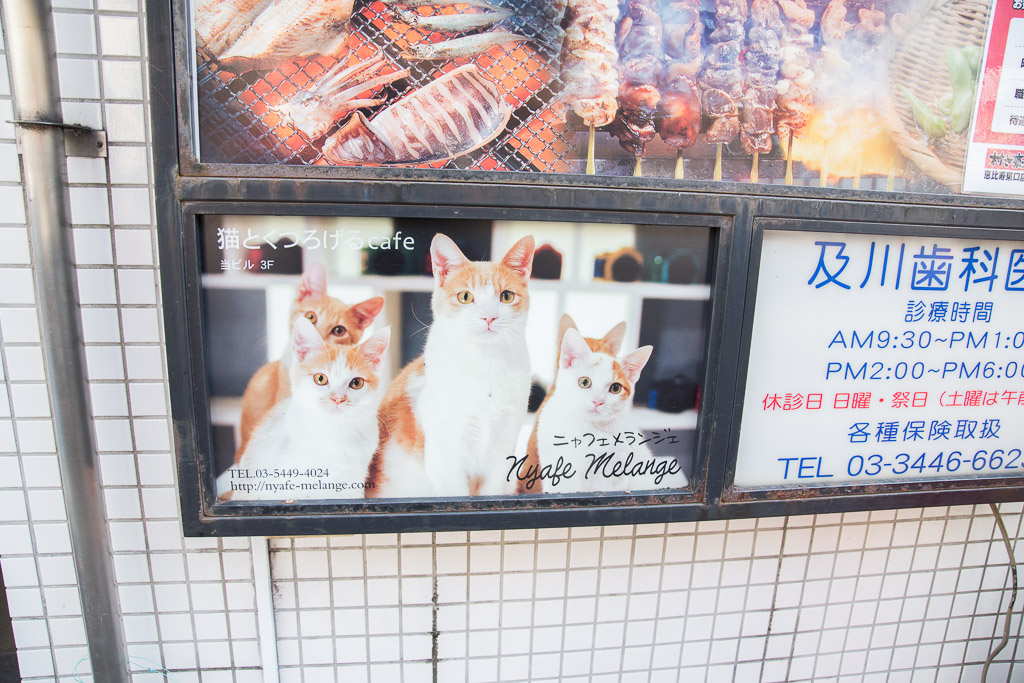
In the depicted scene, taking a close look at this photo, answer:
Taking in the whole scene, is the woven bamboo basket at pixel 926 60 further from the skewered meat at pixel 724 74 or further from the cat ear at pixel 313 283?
the cat ear at pixel 313 283

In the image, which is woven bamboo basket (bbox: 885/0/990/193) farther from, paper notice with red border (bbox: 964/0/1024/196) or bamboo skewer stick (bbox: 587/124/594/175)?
bamboo skewer stick (bbox: 587/124/594/175)

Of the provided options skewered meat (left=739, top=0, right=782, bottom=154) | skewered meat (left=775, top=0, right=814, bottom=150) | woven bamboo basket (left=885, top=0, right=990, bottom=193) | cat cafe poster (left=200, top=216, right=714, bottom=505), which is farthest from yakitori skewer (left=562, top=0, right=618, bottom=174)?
woven bamboo basket (left=885, top=0, right=990, bottom=193)

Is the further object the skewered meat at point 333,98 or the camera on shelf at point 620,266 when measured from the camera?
the camera on shelf at point 620,266

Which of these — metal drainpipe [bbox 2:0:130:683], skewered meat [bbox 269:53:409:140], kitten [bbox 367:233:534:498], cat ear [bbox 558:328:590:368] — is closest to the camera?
metal drainpipe [bbox 2:0:130:683]

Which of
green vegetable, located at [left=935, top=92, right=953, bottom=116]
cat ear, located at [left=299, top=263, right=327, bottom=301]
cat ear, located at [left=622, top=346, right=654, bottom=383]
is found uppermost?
green vegetable, located at [left=935, top=92, right=953, bottom=116]

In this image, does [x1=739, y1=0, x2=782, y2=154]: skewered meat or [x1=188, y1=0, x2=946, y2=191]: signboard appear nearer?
[x1=188, y1=0, x2=946, y2=191]: signboard

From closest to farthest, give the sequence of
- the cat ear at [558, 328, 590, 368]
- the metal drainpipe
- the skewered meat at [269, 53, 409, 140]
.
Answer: the metal drainpipe → the skewered meat at [269, 53, 409, 140] → the cat ear at [558, 328, 590, 368]

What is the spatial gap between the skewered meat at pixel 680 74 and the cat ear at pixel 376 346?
A: 4.34 feet

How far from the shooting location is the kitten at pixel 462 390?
81.9 inches

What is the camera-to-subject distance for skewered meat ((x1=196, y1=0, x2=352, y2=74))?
1.90 m

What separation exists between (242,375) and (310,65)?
1.17 meters

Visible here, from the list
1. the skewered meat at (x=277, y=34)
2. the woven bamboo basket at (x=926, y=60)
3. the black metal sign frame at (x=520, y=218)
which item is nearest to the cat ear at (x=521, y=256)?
the black metal sign frame at (x=520, y=218)

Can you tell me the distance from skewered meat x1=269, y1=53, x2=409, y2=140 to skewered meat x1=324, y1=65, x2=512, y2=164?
0.05 meters

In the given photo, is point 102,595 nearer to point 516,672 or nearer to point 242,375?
point 242,375
